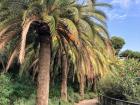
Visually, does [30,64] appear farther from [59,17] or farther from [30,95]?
[59,17]

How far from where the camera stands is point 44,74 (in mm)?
19438

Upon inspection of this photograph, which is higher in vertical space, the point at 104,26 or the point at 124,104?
the point at 104,26

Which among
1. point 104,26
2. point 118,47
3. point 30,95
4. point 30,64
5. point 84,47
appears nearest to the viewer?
point 84,47

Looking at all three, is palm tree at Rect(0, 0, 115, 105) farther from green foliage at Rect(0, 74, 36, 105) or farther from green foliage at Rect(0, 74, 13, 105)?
green foliage at Rect(0, 74, 36, 105)

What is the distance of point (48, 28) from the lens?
19.1 m

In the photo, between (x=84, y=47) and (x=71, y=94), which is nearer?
(x=84, y=47)

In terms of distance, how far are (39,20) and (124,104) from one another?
625cm

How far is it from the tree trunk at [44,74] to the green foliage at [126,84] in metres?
5.22

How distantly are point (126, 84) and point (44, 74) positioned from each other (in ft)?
19.3

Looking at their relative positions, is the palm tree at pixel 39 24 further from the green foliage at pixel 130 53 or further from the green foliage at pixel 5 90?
the green foliage at pixel 130 53

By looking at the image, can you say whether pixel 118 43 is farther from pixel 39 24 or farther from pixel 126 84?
pixel 39 24

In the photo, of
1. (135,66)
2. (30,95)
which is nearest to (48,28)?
(135,66)

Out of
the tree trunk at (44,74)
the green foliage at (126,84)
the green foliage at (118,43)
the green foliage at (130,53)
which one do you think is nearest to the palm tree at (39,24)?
the tree trunk at (44,74)

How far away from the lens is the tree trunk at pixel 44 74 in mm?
19297
